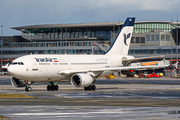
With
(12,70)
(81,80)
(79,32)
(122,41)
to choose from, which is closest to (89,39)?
(79,32)

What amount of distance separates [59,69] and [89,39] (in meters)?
109

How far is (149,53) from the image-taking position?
136 meters

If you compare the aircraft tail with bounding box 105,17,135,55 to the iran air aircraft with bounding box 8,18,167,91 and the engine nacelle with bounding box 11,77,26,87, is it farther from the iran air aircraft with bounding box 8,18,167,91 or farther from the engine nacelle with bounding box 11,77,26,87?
the engine nacelle with bounding box 11,77,26,87

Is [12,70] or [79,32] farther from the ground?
[79,32]

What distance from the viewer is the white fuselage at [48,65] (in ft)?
141

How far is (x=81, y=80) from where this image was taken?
44.8 m

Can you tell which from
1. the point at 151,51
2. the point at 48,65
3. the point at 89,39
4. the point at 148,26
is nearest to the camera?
the point at 48,65

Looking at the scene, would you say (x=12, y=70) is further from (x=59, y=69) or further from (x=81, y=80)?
(x=81, y=80)

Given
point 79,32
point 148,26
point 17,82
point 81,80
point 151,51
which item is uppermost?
point 148,26

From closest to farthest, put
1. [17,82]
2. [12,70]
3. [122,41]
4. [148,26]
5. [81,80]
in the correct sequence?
[12,70]
[81,80]
[17,82]
[122,41]
[148,26]

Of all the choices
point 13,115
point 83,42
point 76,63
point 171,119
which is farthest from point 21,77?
point 83,42

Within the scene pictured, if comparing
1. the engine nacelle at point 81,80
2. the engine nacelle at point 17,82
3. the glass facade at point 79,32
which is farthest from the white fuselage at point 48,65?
the glass facade at point 79,32

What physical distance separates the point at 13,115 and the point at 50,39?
14498 centimetres

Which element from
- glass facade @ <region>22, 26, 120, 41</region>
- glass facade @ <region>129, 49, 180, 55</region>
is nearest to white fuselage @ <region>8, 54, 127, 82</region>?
glass facade @ <region>129, 49, 180, 55</region>
